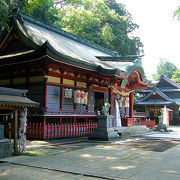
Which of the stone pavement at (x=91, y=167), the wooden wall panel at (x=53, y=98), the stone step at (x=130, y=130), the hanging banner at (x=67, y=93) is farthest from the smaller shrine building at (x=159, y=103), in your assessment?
the stone pavement at (x=91, y=167)

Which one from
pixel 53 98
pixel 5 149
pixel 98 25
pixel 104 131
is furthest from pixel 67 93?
pixel 98 25

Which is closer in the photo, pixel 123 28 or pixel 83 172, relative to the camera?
pixel 83 172

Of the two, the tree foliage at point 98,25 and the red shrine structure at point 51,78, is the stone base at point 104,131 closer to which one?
the red shrine structure at point 51,78

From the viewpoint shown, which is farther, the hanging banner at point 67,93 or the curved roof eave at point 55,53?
the hanging banner at point 67,93

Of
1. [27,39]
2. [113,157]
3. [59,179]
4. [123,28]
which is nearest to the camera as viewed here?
[59,179]

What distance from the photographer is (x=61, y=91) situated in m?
16.0

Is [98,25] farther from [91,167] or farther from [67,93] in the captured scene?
[91,167]

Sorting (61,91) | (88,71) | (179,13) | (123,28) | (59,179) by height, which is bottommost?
(59,179)

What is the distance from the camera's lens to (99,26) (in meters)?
41.7

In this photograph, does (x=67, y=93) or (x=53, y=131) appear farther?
(x=67, y=93)

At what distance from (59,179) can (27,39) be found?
11553 millimetres

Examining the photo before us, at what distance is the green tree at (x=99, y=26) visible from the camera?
1543 inches

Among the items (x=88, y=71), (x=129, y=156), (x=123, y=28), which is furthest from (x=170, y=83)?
(x=129, y=156)

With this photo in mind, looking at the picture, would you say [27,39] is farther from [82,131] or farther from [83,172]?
[83,172]
